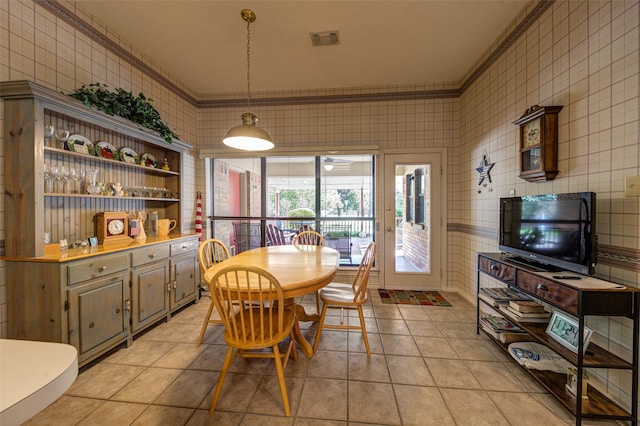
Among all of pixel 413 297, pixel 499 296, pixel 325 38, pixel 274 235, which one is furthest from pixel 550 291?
pixel 274 235

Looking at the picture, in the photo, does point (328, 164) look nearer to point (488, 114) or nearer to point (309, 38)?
point (309, 38)

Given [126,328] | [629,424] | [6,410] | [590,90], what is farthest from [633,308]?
[126,328]

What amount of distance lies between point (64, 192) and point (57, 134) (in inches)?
18.2

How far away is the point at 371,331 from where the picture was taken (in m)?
2.52

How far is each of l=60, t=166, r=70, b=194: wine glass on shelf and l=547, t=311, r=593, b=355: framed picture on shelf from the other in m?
3.75

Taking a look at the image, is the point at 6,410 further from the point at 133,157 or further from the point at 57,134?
the point at 133,157

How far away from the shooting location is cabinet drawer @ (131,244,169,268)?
2.30 metres

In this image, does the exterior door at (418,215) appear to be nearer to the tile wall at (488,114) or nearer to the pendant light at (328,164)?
the tile wall at (488,114)

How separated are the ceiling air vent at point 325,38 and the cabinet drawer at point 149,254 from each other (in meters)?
2.66

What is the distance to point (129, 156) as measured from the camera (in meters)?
2.70

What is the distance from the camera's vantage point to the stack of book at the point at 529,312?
1860mm

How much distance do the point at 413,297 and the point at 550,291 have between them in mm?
1977

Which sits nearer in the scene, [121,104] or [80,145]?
[80,145]

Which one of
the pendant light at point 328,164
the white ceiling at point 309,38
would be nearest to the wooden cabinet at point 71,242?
the white ceiling at point 309,38
